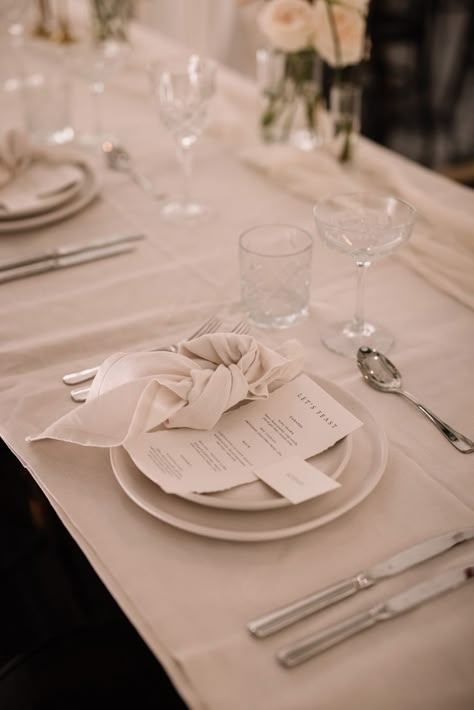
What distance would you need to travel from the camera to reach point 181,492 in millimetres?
719

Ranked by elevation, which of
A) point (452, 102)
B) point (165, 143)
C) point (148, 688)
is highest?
point (165, 143)

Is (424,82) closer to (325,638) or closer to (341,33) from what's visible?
(341,33)

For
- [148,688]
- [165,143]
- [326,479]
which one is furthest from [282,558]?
[165,143]

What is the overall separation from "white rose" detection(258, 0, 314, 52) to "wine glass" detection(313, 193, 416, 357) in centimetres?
51

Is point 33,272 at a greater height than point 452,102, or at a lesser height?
greater

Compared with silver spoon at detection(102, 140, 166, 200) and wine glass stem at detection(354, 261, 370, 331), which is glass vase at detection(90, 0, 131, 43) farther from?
wine glass stem at detection(354, 261, 370, 331)

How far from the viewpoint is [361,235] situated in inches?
39.4

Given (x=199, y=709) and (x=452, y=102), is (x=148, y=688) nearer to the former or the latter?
(x=199, y=709)

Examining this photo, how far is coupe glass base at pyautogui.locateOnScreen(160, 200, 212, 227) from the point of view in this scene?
1352 mm

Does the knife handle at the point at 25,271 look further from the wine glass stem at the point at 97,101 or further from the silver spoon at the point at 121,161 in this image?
the wine glass stem at the point at 97,101

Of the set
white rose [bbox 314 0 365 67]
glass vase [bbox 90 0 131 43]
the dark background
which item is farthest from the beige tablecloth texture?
the dark background

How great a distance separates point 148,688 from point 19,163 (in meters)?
0.90

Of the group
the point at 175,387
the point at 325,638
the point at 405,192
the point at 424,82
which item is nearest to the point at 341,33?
the point at 405,192

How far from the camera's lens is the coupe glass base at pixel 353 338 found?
101cm
